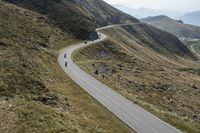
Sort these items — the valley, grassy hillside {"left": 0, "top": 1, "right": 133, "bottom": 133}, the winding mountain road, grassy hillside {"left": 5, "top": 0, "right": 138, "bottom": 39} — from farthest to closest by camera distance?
grassy hillside {"left": 5, "top": 0, "right": 138, "bottom": 39} < the winding mountain road < the valley < grassy hillside {"left": 0, "top": 1, "right": 133, "bottom": 133}

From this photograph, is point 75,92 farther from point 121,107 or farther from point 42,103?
point 42,103

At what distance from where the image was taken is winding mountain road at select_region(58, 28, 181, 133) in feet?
159

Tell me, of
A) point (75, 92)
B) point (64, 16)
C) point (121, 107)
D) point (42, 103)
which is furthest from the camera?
point (64, 16)

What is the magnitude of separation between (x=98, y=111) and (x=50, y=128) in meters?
13.3

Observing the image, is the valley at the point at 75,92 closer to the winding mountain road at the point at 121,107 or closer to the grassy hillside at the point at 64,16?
the winding mountain road at the point at 121,107

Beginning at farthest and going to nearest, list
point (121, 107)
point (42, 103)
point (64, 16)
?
point (64, 16) → point (121, 107) → point (42, 103)

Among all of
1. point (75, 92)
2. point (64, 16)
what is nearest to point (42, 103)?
point (75, 92)

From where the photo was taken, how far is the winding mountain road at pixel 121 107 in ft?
Answer: 159

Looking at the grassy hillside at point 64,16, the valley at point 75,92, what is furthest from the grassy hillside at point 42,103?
the grassy hillside at point 64,16

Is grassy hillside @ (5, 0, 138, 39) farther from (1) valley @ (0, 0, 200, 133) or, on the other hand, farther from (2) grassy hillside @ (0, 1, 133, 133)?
(2) grassy hillside @ (0, 1, 133, 133)

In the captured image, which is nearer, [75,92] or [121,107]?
[121,107]

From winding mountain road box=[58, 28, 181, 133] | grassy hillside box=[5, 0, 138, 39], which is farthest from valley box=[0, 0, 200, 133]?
grassy hillside box=[5, 0, 138, 39]

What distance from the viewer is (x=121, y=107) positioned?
56000 millimetres

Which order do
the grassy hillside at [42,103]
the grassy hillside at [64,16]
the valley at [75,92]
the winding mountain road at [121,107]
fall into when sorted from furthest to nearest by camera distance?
1. the grassy hillside at [64,16]
2. the winding mountain road at [121,107]
3. the valley at [75,92]
4. the grassy hillside at [42,103]
